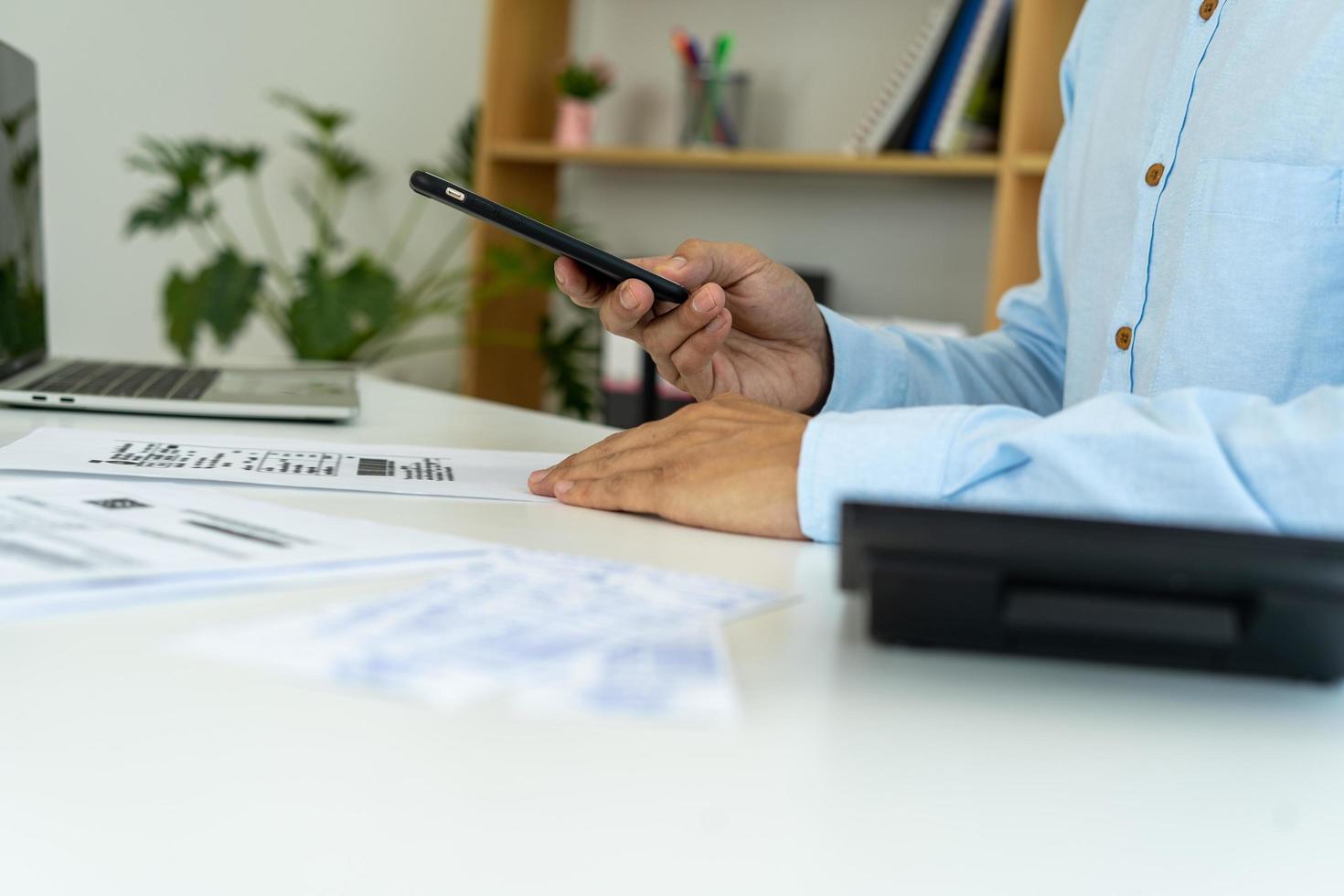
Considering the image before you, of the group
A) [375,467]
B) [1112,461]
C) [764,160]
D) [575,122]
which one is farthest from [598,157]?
[1112,461]

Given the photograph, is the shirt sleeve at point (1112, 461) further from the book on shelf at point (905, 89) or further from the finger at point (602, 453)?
the book on shelf at point (905, 89)

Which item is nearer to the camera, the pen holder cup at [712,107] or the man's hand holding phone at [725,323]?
the man's hand holding phone at [725,323]

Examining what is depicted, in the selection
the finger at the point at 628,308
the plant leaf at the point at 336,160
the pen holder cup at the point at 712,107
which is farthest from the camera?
the plant leaf at the point at 336,160

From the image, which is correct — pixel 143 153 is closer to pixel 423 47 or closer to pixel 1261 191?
pixel 423 47

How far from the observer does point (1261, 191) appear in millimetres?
957

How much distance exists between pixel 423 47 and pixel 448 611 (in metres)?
3.01

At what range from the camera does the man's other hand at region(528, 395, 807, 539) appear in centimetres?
66

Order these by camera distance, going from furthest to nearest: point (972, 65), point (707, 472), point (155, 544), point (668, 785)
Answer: point (972, 65) < point (707, 472) < point (155, 544) < point (668, 785)

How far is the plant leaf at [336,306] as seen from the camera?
2.42 m

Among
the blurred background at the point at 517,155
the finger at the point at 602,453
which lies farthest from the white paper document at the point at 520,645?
the blurred background at the point at 517,155

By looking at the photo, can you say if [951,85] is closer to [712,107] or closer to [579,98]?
[712,107]

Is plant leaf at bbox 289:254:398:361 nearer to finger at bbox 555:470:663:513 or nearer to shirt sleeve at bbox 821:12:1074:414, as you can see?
shirt sleeve at bbox 821:12:1074:414

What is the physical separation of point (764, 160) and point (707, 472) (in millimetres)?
1923

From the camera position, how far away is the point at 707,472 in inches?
26.7
